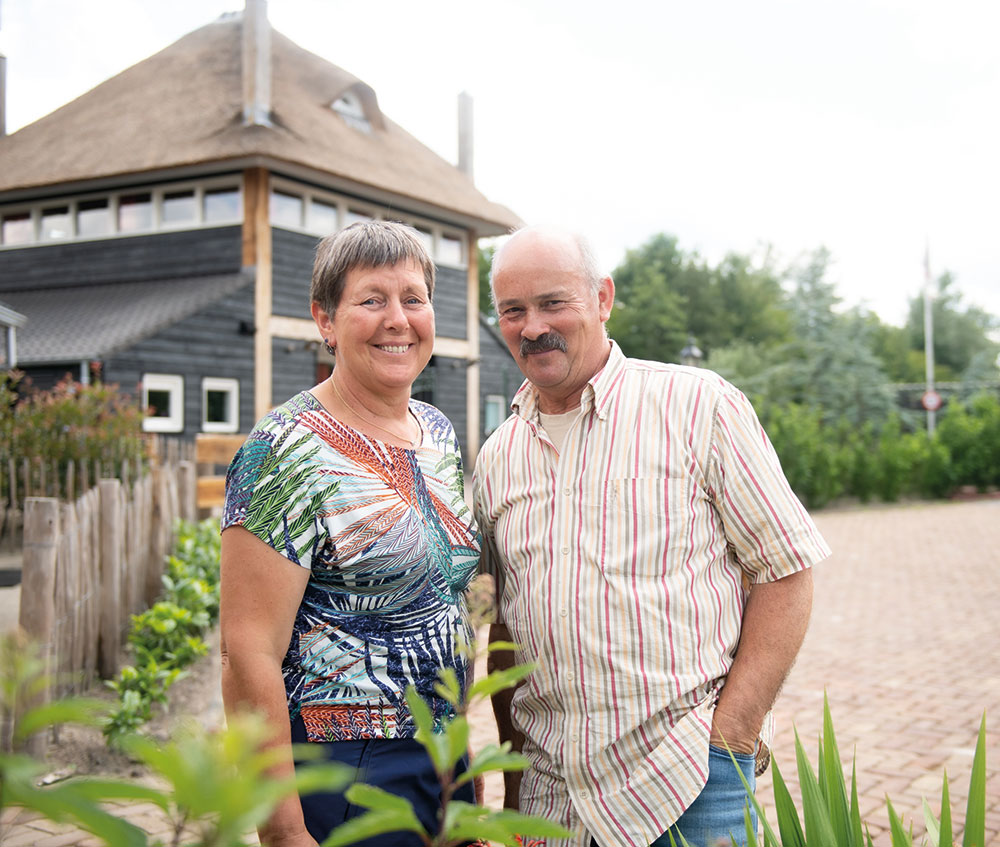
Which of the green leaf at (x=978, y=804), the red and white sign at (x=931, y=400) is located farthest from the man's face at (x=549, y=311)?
the red and white sign at (x=931, y=400)

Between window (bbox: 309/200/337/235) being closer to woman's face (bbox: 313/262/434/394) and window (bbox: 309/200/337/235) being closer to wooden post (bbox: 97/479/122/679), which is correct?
wooden post (bbox: 97/479/122/679)

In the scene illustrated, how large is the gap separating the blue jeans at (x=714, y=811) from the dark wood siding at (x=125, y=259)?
18.3m

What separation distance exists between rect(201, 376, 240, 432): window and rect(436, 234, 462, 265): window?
6.47 m

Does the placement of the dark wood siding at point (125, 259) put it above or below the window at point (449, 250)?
below

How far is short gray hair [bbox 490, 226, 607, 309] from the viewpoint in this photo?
8.02 ft

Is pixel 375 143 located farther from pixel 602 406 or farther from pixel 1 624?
pixel 602 406

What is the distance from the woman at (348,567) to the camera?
1855 mm

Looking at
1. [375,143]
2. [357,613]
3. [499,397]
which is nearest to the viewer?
[357,613]

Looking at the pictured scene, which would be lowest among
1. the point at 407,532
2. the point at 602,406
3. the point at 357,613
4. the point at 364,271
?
the point at 357,613

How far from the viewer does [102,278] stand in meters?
20.5

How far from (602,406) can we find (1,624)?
5336 millimetres

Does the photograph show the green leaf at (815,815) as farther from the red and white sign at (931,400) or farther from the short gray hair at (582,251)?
the red and white sign at (931,400)

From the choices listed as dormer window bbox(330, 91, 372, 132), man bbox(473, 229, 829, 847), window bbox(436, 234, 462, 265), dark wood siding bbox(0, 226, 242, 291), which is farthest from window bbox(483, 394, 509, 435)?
man bbox(473, 229, 829, 847)

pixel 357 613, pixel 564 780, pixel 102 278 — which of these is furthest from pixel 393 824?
pixel 102 278
